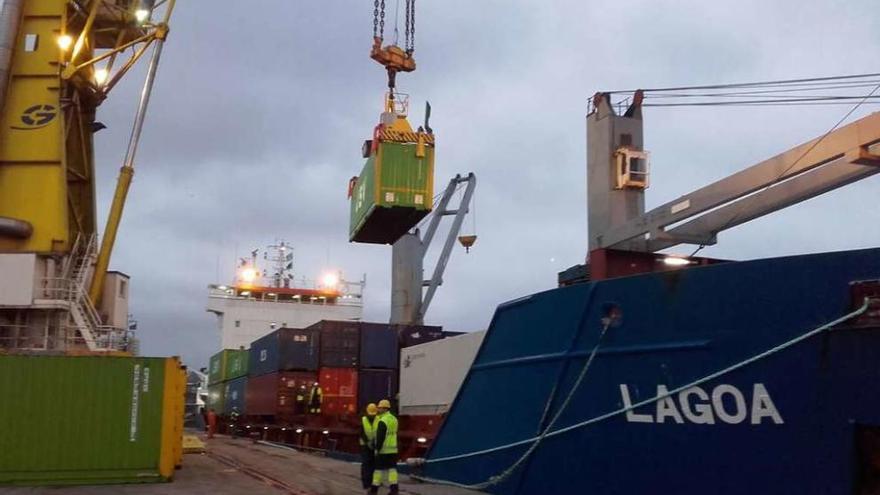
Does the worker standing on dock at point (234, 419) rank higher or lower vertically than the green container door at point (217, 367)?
lower

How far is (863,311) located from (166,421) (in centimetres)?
1076

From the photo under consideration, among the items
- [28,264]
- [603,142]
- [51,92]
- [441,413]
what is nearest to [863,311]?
[603,142]

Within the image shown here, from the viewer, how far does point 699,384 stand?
23.9ft

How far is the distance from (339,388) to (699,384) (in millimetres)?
15382

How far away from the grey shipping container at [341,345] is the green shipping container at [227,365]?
22.6ft

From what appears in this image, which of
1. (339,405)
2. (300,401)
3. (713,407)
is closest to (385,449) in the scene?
(713,407)

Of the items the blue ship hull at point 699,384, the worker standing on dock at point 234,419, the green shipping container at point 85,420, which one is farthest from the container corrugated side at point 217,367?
the blue ship hull at point 699,384

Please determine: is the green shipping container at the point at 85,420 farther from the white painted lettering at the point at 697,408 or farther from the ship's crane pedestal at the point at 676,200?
the white painted lettering at the point at 697,408

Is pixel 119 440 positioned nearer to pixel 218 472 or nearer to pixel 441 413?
pixel 218 472

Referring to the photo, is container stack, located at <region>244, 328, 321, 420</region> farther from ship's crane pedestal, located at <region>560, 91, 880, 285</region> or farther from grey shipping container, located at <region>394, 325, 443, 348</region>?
ship's crane pedestal, located at <region>560, 91, 880, 285</region>

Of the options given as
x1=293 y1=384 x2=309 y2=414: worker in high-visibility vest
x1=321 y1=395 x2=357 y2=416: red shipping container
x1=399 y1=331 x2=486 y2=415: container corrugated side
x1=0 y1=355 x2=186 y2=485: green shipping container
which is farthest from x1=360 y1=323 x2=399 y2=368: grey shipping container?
x1=0 y1=355 x2=186 y2=485: green shipping container

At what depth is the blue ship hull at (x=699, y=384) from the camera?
6402 mm

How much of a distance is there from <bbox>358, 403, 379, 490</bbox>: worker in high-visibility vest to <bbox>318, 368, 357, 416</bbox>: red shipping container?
9929 millimetres

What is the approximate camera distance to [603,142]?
12898 millimetres
